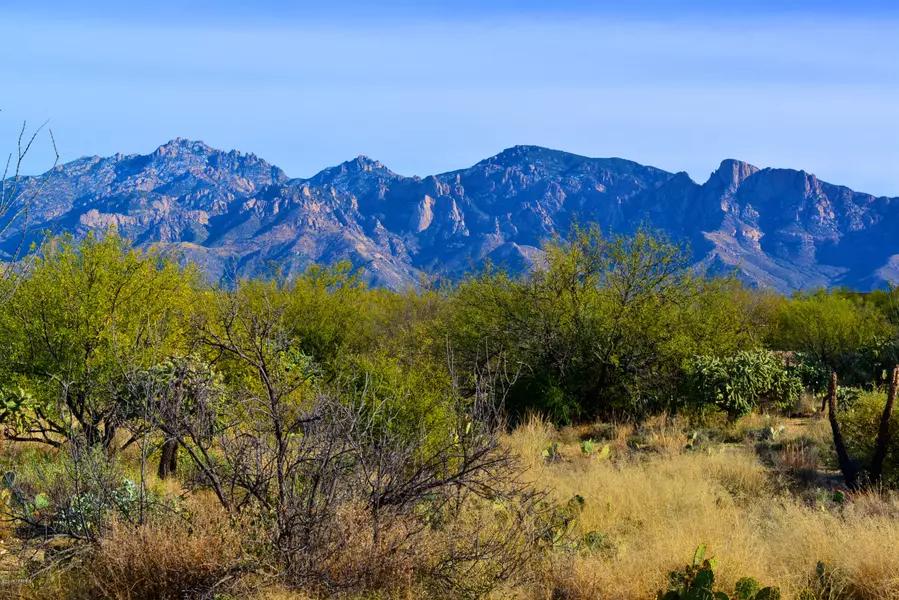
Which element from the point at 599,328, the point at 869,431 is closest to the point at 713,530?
the point at 869,431

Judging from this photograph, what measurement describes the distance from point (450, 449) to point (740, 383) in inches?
334

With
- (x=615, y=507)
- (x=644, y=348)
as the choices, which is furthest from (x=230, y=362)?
(x=644, y=348)

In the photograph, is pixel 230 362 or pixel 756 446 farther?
pixel 230 362

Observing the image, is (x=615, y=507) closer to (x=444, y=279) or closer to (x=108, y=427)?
(x=108, y=427)

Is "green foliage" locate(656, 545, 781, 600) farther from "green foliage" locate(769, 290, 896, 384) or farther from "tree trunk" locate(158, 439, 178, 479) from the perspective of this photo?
"green foliage" locate(769, 290, 896, 384)

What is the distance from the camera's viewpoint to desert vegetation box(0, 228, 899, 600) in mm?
5934

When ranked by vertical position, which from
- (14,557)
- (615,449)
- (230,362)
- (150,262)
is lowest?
(615,449)

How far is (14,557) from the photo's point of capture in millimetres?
6789

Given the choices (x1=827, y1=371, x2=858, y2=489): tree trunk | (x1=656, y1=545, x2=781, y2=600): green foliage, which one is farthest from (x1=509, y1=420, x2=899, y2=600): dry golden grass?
(x1=827, y1=371, x2=858, y2=489): tree trunk

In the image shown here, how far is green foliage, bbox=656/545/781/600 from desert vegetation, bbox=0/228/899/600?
0.02m

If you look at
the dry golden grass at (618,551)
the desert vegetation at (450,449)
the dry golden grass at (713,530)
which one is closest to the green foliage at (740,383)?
the desert vegetation at (450,449)

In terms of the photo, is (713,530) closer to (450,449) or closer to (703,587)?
(703,587)

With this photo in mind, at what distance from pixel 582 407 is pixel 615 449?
12.7ft

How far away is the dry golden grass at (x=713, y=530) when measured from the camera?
6.13m
